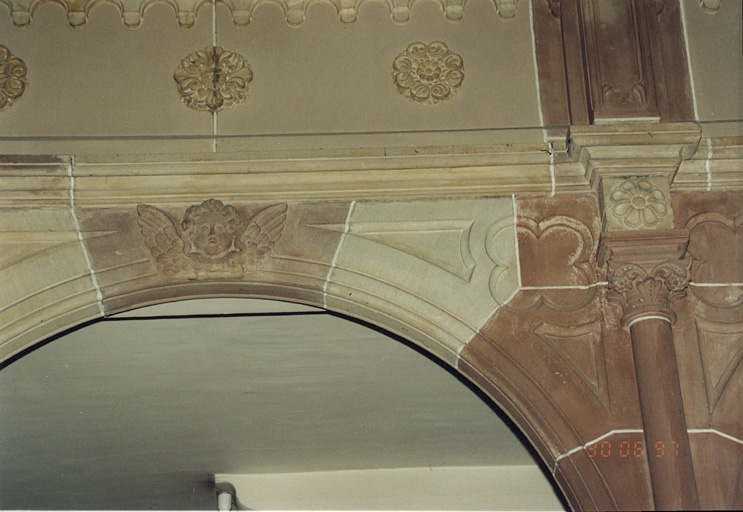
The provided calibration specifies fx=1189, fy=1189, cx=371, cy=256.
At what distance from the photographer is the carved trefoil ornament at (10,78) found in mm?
3688

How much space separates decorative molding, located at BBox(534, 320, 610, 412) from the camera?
3.30 metres

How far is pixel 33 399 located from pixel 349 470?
1.44m

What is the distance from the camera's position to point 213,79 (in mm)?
3723

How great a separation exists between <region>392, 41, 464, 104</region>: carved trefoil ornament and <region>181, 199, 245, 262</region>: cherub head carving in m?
0.68

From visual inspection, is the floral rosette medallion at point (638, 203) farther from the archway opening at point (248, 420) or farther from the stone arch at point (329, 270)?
the archway opening at point (248, 420)

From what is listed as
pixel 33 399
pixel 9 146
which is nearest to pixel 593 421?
pixel 9 146

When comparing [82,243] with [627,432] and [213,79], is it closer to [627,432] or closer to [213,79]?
[213,79]

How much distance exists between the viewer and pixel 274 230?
3.53m

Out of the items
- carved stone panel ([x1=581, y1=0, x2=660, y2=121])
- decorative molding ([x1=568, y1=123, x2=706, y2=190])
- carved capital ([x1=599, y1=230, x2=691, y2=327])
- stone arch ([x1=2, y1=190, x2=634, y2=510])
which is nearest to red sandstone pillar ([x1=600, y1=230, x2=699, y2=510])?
carved capital ([x1=599, y1=230, x2=691, y2=327])

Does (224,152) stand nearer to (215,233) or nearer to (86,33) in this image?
(215,233)

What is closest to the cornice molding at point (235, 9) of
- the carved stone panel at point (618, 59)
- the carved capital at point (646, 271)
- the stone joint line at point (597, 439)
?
the carved stone panel at point (618, 59)

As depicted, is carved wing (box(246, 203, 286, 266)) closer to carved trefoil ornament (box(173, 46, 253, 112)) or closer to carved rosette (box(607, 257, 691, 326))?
carved trefoil ornament (box(173, 46, 253, 112))

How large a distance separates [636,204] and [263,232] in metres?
1.10

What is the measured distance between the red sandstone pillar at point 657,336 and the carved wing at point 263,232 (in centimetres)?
95
